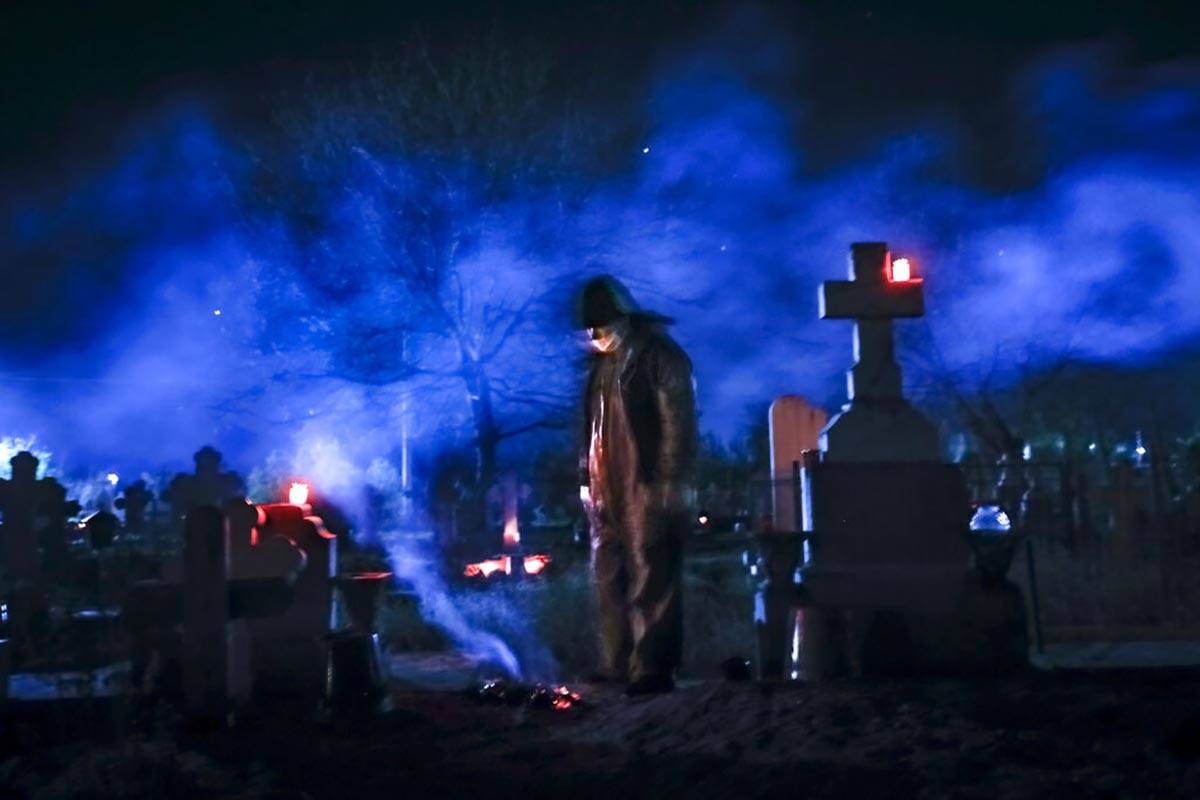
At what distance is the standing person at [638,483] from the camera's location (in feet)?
24.3

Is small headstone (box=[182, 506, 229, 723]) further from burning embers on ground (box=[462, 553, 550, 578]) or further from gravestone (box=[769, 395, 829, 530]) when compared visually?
burning embers on ground (box=[462, 553, 550, 578])

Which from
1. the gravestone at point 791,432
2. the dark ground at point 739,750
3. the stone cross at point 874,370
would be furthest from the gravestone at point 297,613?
the gravestone at point 791,432

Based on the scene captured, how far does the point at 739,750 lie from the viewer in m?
5.34

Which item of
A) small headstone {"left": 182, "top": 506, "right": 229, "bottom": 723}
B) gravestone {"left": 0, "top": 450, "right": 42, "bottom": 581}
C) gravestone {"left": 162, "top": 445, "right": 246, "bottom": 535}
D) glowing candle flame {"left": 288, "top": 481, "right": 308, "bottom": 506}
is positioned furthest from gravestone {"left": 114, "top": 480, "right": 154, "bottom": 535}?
small headstone {"left": 182, "top": 506, "right": 229, "bottom": 723}

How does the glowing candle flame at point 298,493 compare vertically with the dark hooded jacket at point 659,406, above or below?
below

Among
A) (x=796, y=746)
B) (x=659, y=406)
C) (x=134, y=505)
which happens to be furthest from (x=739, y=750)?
(x=134, y=505)

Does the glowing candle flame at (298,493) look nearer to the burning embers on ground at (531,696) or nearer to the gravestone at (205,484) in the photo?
the gravestone at (205,484)

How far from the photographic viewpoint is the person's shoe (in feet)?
24.0

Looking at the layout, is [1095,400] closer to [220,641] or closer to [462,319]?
[462,319]

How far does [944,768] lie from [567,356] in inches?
669

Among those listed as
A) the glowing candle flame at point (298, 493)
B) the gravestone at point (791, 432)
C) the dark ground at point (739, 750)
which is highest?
the gravestone at point (791, 432)

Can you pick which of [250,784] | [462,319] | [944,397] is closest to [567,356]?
[462,319]

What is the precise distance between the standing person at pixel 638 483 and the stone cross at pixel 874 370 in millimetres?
1779

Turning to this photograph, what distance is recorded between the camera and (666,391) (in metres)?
7.48
